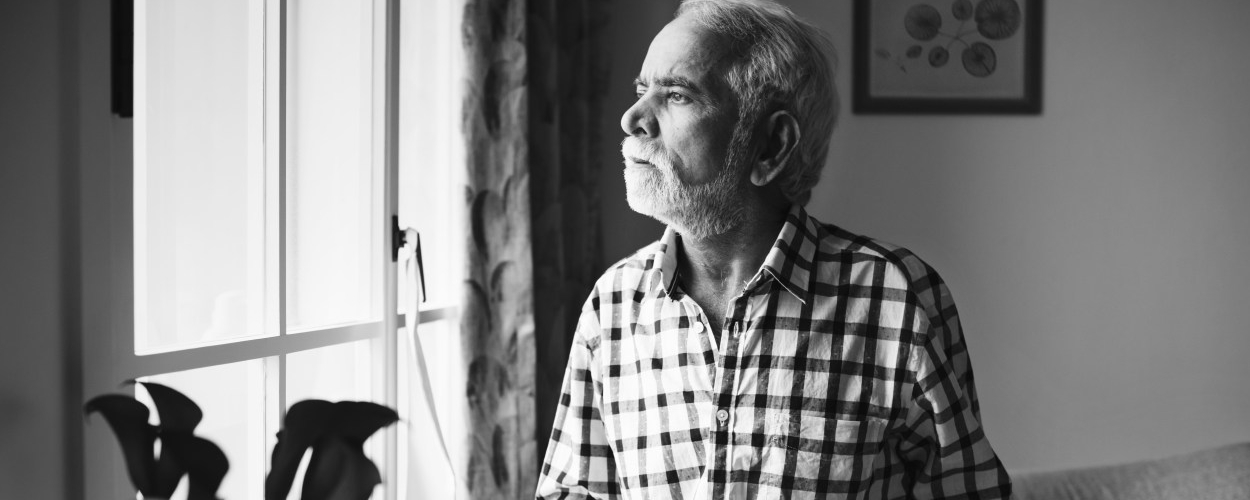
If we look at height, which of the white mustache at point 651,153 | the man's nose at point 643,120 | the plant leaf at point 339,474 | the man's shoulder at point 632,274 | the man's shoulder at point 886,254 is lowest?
the plant leaf at point 339,474

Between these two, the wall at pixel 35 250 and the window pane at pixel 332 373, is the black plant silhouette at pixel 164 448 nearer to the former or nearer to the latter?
the wall at pixel 35 250

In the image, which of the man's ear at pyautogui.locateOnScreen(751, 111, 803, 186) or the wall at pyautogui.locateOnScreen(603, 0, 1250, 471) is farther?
the wall at pyautogui.locateOnScreen(603, 0, 1250, 471)

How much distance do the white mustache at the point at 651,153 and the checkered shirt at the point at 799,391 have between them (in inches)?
4.9

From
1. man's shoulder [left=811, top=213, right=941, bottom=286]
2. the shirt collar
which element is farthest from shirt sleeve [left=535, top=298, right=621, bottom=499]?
man's shoulder [left=811, top=213, right=941, bottom=286]

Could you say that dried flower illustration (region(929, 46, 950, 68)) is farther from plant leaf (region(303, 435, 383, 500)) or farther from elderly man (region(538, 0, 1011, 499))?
plant leaf (region(303, 435, 383, 500))

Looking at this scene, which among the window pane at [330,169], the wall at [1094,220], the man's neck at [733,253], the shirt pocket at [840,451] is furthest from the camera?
the wall at [1094,220]

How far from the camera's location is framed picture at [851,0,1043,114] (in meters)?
2.33

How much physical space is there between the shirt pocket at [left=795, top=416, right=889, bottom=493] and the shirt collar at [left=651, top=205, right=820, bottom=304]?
0.16 metres

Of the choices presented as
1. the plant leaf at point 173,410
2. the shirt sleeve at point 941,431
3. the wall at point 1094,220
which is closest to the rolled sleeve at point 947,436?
the shirt sleeve at point 941,431

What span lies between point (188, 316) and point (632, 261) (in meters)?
0.58

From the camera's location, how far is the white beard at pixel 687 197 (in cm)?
104

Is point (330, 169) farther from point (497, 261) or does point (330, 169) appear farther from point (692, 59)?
point (692, 59)

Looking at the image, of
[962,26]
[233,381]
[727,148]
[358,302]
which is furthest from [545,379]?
[962,26]

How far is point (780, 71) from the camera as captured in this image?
3.46ft
